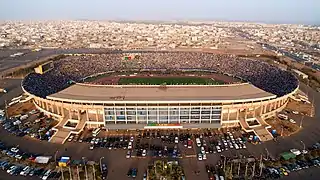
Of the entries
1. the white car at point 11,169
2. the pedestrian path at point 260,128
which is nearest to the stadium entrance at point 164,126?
the pedestrian path at point 260,128

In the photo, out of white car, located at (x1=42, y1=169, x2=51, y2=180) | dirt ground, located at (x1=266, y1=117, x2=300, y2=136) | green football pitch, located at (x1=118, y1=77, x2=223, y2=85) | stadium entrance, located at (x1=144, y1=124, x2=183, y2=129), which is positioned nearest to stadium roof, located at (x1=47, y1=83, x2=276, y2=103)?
stadium entrance, located at (x1=144, y1=124, x2=183, y2=129)

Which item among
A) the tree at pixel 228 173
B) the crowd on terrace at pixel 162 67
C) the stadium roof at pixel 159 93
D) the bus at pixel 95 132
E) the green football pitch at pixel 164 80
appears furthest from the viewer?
the green football pitch at pixel 164 80

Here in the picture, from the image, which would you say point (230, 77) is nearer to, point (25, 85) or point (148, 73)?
point (148, 73)

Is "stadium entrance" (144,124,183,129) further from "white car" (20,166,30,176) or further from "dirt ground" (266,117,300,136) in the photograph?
"white car" (20,166,30,176)

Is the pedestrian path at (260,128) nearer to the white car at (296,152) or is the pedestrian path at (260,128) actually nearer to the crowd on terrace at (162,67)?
the white car at (296,152)

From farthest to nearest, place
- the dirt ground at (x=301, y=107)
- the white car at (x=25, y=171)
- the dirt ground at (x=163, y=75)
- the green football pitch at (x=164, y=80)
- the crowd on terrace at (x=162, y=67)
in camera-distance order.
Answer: the dirt ground at (x=163, y=75)
the green football pitch at (x=164, y=80)
the crowd on terrace at (x=162, y=67)
the dirt ground at (x=301, y=107)
the white car at (x=25, y=171)

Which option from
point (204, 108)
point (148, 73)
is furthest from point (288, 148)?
point (148, 73)
